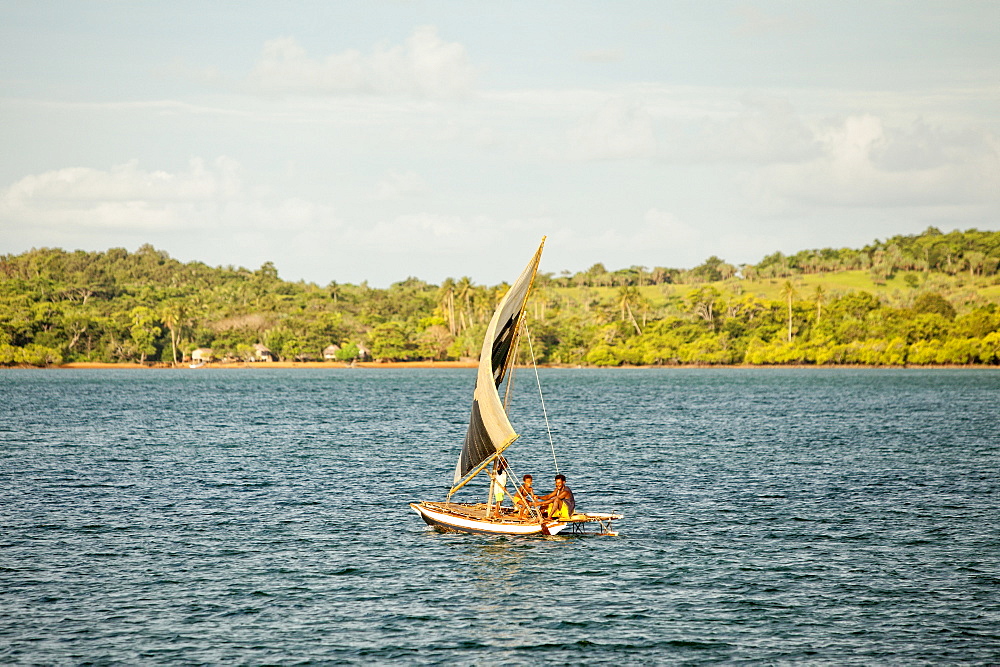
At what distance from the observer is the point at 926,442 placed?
2943 inches

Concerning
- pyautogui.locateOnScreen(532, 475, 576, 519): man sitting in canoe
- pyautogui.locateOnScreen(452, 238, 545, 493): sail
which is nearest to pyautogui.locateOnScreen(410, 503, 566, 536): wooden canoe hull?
pyautogui.locateOnScreen(532, 475, 576, 519): man sitting in canoe

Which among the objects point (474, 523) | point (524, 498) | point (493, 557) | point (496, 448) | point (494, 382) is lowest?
point (493, 557)

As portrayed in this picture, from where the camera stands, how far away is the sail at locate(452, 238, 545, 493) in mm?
36156

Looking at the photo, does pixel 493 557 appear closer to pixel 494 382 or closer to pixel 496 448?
pixel 496 448

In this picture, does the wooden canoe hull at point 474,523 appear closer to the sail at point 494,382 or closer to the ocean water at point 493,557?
the ocean water at point 493,557

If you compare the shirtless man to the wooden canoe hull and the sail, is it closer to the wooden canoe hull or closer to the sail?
the wooden canoe hull

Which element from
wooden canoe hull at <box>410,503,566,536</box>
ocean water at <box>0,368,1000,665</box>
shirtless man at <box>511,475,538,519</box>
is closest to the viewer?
ocean water at <box>0,368,1000,665</box>

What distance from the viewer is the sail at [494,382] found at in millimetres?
36156

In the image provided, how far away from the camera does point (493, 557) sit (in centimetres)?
3441

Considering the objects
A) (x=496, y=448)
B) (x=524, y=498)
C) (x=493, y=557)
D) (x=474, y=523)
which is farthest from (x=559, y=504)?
(x=493, y=557)

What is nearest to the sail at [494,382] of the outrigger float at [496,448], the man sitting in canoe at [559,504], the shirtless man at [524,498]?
the outrigger float at [496,448]

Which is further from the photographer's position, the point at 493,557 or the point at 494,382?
the point at 494,382

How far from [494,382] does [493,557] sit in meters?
6.66

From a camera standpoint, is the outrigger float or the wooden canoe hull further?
the outrigger float
